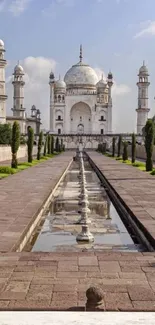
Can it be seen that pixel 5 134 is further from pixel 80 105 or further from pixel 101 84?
pixel 101 84

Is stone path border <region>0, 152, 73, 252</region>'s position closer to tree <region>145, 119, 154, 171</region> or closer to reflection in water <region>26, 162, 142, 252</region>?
reflection in water <region>26, 162, 142, 252</region>

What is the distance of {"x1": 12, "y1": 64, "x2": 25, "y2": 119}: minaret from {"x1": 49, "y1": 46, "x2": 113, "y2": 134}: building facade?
5829mm

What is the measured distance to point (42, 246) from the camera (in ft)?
14.4

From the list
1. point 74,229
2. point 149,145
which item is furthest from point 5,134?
point 74,229

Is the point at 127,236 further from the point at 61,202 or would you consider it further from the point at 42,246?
the point at 61,202

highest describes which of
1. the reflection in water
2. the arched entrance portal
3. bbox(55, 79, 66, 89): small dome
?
bbox(55, 79, 66, 89): small dome

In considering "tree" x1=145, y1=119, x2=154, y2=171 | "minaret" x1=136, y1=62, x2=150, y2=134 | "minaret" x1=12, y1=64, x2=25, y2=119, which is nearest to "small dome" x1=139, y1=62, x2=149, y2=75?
"minaret" x1=136, y1=62, x2=150, y2=134

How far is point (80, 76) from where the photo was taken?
195 ft

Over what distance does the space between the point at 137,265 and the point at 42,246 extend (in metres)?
1.28

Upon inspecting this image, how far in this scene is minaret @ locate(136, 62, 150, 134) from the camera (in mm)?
56594

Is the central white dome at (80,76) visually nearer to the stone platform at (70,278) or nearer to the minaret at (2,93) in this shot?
the minaret at (2,93)

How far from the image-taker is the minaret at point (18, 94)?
53125 millimetres

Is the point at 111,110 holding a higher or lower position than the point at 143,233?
higher
